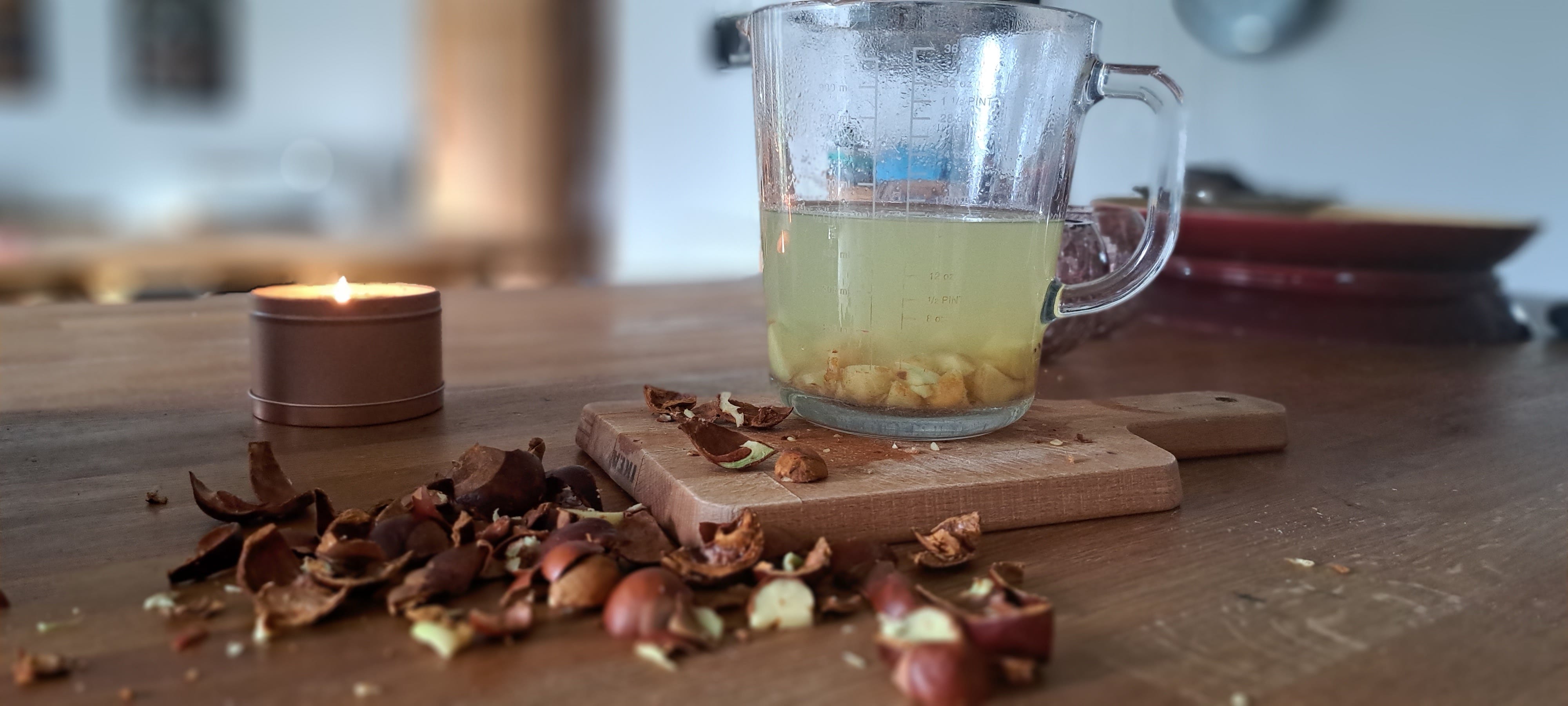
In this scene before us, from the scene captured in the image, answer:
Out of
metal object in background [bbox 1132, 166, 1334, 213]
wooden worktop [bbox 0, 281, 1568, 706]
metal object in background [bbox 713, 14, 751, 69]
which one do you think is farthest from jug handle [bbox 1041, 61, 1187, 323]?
metal object in background [bbox 1132, 166, 1334, 213]

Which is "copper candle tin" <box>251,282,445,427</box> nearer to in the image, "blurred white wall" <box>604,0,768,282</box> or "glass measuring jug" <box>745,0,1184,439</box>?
"glass measuring jug" <box>745,0,1184,439</box>

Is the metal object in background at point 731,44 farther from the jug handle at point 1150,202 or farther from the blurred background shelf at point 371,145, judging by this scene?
the blurred background shelf at point 371,145

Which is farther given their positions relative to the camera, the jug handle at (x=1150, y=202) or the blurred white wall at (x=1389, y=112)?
the blurred white wall at (x=1389, y=112)

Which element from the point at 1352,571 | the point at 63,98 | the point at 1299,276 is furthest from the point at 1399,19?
the point at 63,98

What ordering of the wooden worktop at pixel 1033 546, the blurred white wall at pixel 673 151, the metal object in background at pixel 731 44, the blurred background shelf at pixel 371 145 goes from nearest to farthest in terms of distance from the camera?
the wooden worktop at pixel 1033 546 < the metal object in background at pixel 731 44 < the blurred background shelf at pixel 371 145 < the blurred white wall at pixel 673 151

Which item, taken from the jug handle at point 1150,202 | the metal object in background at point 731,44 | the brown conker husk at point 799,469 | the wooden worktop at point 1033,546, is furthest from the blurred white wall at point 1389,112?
the brown conker husk at point 799,469

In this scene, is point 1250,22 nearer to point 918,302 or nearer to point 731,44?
point 731,44
